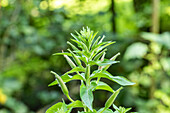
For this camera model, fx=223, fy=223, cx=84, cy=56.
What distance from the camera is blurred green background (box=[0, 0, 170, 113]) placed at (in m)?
1.76

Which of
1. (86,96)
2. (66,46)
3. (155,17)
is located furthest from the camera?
(66,46)

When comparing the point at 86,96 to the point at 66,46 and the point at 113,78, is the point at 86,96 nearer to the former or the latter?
the point at 113,78

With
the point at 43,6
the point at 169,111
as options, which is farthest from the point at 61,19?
the point at 169,111

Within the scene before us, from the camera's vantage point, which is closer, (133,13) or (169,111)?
(169,111)

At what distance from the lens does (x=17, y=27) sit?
1.80m

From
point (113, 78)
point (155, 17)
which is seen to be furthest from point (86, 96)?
point (155, 17)

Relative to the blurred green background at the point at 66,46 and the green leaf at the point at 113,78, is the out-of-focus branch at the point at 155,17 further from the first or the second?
the green leaf at the point at 113,78

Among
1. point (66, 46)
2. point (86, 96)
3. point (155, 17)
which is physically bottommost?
point (66, 46)

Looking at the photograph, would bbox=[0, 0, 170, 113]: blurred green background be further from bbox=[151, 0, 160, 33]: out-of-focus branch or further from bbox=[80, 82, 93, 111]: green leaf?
bbox=[80, 82, 93, 111]: green leaf

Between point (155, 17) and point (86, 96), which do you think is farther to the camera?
point (155, 17)

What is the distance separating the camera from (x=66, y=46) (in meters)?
2.05

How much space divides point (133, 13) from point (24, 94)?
1.38 m

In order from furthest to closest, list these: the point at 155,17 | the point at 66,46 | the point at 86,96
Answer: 1. the point at 66,46
2. the point at 155,17
3. the point at 86,96

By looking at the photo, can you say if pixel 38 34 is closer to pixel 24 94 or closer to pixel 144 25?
pixel 24 94
